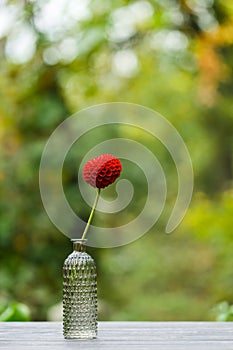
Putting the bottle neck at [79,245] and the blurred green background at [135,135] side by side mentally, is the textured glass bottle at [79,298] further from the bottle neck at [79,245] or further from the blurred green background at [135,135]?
the blurred green background at [135,135]

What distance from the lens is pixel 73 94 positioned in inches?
187

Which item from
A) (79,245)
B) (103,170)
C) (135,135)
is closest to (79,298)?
(79,245)

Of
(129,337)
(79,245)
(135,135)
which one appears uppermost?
(135,135)

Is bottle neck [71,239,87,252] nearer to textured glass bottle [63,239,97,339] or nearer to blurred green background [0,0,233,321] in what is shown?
textured glass bottle [63,239,97,339]

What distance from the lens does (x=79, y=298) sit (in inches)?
57.9

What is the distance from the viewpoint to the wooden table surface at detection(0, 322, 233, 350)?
4.48ft

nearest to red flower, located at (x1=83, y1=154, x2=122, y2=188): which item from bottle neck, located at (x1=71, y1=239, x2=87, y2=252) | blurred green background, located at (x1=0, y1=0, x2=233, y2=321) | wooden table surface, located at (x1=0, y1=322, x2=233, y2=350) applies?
bottle neck, located at (x1=71, y1=239, x2=87, y2=252)

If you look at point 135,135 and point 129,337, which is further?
point 135,135

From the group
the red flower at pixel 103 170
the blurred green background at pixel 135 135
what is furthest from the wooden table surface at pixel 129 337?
the blurred green background at pixel 135 135

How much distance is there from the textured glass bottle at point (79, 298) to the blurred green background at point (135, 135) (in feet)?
6.73

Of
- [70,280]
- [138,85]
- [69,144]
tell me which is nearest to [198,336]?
[70,280]

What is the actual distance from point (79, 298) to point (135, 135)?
3.50 m

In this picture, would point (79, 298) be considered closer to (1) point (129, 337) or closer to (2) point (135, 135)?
(1) point (129, 337)

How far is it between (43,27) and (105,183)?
9.90 feet
